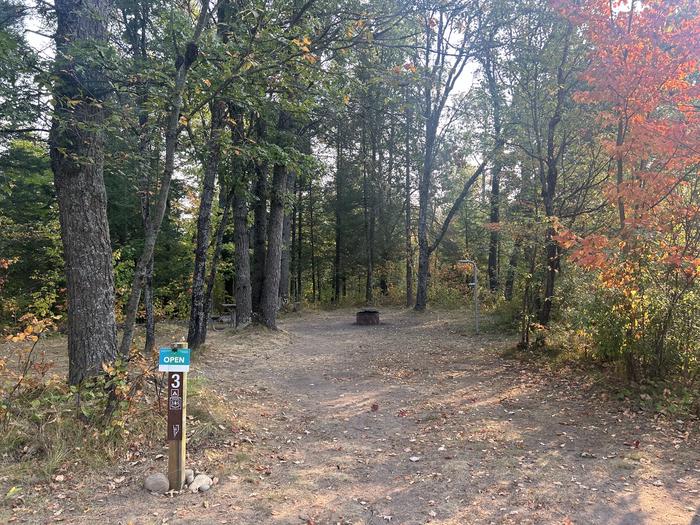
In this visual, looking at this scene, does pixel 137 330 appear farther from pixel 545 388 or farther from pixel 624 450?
pixel 624 450

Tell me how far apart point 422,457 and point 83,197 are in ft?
13.9

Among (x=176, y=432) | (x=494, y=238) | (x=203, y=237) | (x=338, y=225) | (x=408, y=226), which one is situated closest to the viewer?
(x=176, y=432)

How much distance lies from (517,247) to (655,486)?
6.60m

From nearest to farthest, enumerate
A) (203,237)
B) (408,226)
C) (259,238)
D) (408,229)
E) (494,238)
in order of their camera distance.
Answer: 1. (203,237)
2. (259,238)
3. (494,238)
4. (408,226)
5. (408,229)

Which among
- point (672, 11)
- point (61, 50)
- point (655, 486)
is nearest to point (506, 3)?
point (672, 11)

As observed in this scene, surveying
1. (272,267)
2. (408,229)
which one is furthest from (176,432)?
(408,229)

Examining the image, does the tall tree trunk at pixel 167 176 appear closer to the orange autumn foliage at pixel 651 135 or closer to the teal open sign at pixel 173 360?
the teal open sign at pixel 173 360

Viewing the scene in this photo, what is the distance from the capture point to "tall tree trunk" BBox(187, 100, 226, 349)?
27.0 ft

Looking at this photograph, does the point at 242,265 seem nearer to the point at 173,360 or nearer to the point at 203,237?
the point at 203,237

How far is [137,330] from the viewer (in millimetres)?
11961

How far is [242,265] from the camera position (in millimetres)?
12039

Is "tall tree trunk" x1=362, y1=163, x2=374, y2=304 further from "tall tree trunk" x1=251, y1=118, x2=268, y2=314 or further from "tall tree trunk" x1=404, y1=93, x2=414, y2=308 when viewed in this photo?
"tall tree trunk" x1=251, y1=118, x2=268, y2=314

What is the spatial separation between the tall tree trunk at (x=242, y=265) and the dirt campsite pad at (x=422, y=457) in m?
3.99

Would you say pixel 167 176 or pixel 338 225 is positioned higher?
pixel 338 225
